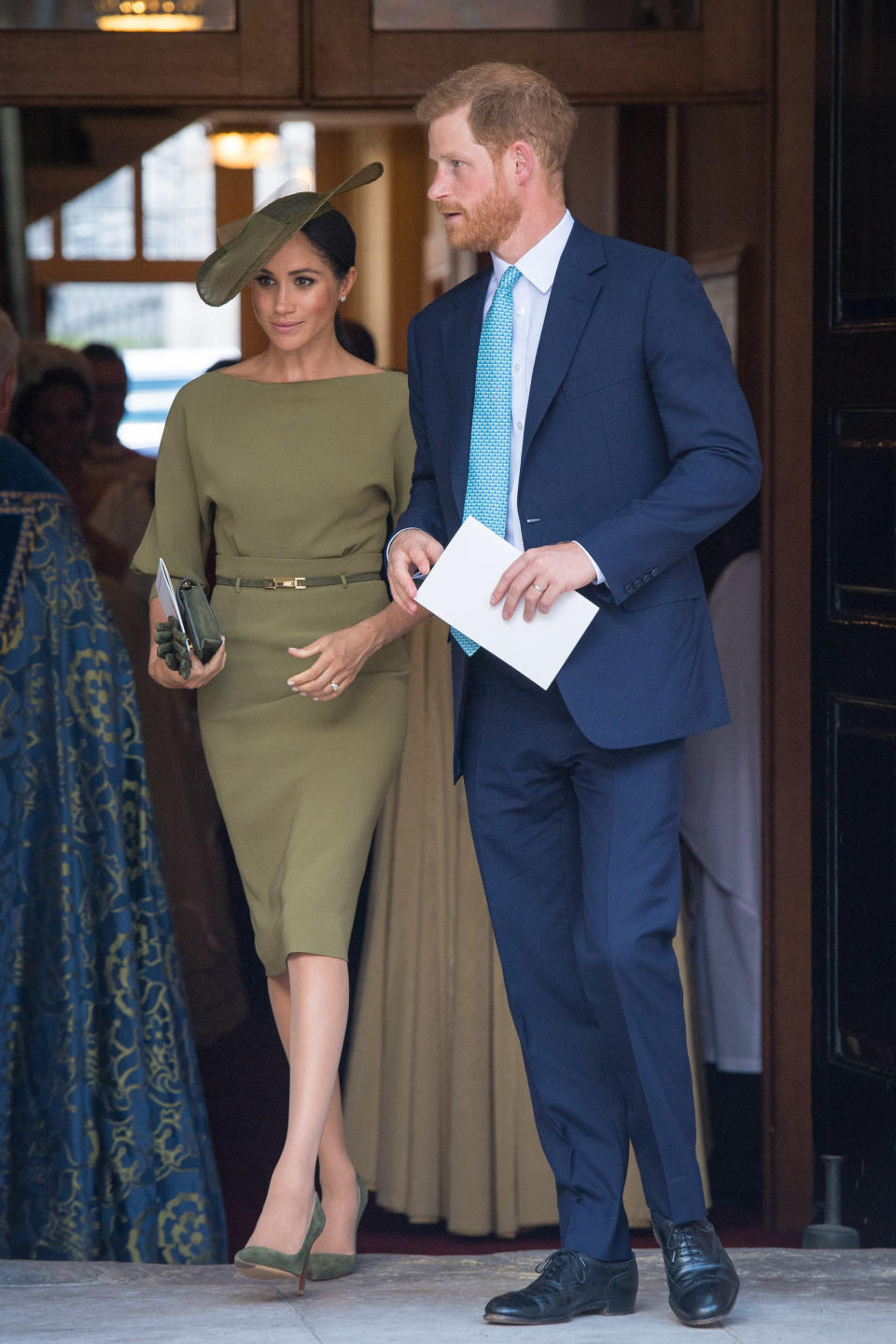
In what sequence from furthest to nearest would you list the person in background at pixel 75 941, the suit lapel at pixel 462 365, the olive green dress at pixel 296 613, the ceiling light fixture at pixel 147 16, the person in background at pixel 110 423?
1. the person in background at pixel 110 423
2. the ceiling light fixture at pixel 147 16
3. the person in background at pixel 75 941
4. the olive green dress at pixel 296 613
5. the suit lapel at pixel 462 365

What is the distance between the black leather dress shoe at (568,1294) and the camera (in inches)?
98.9

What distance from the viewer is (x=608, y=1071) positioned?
2.63 metres

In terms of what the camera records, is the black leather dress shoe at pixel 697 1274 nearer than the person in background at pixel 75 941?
Yes

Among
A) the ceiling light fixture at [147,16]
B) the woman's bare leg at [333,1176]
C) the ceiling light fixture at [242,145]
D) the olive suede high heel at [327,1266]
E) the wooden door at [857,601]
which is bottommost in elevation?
the olive suede high heel at [327,1266]

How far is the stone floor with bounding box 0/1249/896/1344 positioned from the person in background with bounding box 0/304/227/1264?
1.52ft

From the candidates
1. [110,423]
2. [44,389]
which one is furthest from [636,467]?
[110,423]

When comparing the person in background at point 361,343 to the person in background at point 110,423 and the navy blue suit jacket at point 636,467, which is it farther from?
the navy blue suit jacket at point 636,467

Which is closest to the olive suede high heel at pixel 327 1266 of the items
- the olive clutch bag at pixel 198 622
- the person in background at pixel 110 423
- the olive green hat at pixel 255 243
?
the olive clutch bag at pixel 198 622

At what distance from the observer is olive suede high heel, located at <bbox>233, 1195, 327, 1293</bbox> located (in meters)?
2.67

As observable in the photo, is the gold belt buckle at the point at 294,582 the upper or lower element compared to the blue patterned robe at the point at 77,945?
upper

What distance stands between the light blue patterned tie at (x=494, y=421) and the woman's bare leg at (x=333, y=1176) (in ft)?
2.80

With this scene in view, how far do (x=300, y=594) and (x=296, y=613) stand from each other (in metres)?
0.03

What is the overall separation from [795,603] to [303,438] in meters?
Result: 1.26

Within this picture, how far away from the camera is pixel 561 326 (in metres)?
2.51
